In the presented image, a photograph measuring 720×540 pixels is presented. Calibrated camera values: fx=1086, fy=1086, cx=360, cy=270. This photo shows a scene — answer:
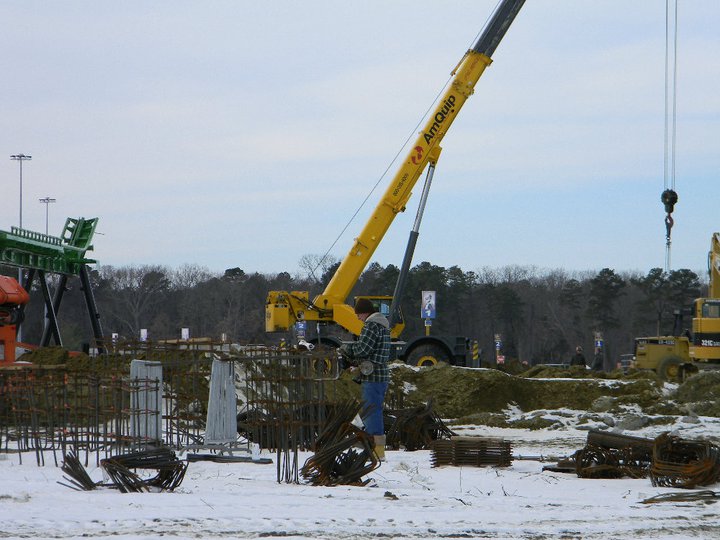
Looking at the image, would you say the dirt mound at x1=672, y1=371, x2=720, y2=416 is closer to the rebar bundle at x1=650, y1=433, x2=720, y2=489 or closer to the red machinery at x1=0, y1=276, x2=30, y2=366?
the rebar bundle at x1=650, y1=433, x2=720, y2=489

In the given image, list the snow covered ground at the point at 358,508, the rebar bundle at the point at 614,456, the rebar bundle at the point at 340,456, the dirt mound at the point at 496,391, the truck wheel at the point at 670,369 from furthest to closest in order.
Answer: the truck wheel at the point at 670,369
the dirt mound at the point at 496,391
the rebar bundle at the point at 614,456
the rebar bundle at the point at 340,456
the snow covered ground at the point at 358,508

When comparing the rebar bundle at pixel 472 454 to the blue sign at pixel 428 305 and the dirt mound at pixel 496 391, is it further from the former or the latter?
the blue sign at pixel 428 305

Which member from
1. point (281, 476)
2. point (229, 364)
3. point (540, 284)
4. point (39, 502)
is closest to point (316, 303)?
point (229, 364)

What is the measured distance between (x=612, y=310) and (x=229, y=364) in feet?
231

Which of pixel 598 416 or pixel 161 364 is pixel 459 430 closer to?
pixel 598 416

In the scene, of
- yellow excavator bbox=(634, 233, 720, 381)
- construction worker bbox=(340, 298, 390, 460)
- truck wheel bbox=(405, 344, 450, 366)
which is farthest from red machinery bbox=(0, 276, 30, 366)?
yellow excavator bbox=(634, 233, 720, 381)

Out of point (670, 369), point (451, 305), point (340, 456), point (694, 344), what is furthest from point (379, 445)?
point (451, 305)

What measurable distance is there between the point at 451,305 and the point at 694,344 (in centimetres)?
4830

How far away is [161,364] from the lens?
478 inches

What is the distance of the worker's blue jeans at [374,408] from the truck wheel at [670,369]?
897 inches

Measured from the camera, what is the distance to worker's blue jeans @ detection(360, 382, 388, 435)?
1163 cm

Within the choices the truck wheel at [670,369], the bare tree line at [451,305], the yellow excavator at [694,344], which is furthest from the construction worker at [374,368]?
the bare tree line at [451,305]

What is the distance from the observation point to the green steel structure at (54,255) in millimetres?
27375

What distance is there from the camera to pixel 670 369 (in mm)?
33062
